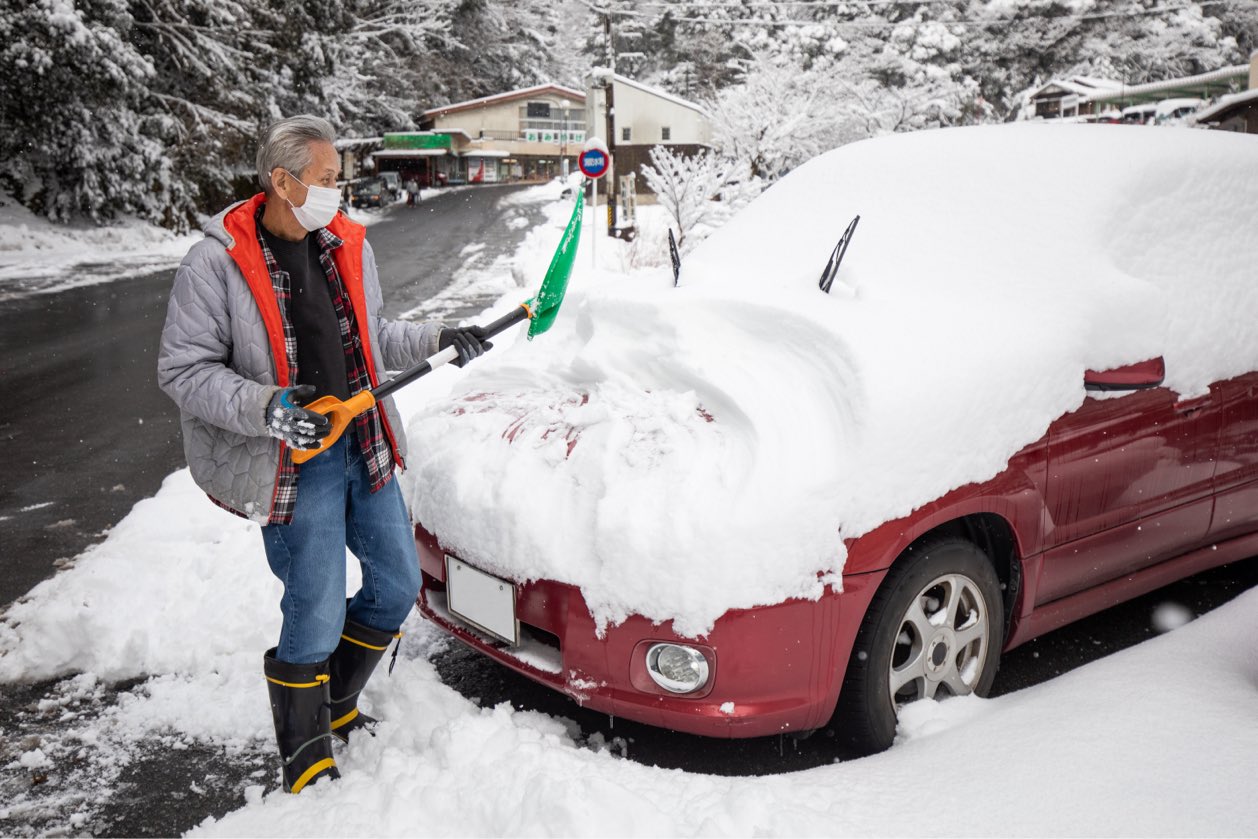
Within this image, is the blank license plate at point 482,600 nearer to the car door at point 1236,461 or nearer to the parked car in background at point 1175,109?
the car door at point 1236,461

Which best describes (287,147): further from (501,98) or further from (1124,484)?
(501,98)

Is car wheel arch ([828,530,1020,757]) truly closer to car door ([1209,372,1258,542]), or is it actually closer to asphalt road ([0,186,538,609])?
car door ([1209,372,1258,542])

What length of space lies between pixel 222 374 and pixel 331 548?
54 cm

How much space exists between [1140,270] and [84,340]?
411 inches

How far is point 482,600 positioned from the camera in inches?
107

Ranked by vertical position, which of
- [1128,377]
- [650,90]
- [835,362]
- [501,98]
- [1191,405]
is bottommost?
[1191,405]

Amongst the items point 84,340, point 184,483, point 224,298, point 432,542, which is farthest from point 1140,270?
point 84,340

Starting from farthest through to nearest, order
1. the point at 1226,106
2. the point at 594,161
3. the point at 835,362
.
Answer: the point at 1226,106 < the point at 594,161 < the point at 835,362

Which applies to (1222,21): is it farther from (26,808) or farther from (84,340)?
(26,808)

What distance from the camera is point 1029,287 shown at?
3021 millimetres

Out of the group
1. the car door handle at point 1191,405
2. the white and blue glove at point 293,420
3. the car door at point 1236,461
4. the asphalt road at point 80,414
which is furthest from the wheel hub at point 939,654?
the asphalt road at point 80,414

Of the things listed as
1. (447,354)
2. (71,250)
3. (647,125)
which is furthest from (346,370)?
(647,125)

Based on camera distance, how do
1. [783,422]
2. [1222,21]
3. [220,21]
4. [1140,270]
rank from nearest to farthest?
[783,422] < [1140,270] < [220,21] < [1222,21]

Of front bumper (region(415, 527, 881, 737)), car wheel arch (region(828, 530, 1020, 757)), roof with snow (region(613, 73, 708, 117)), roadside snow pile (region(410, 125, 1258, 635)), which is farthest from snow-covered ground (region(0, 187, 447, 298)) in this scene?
roof with snow (region(613, 73, 708, 117))
